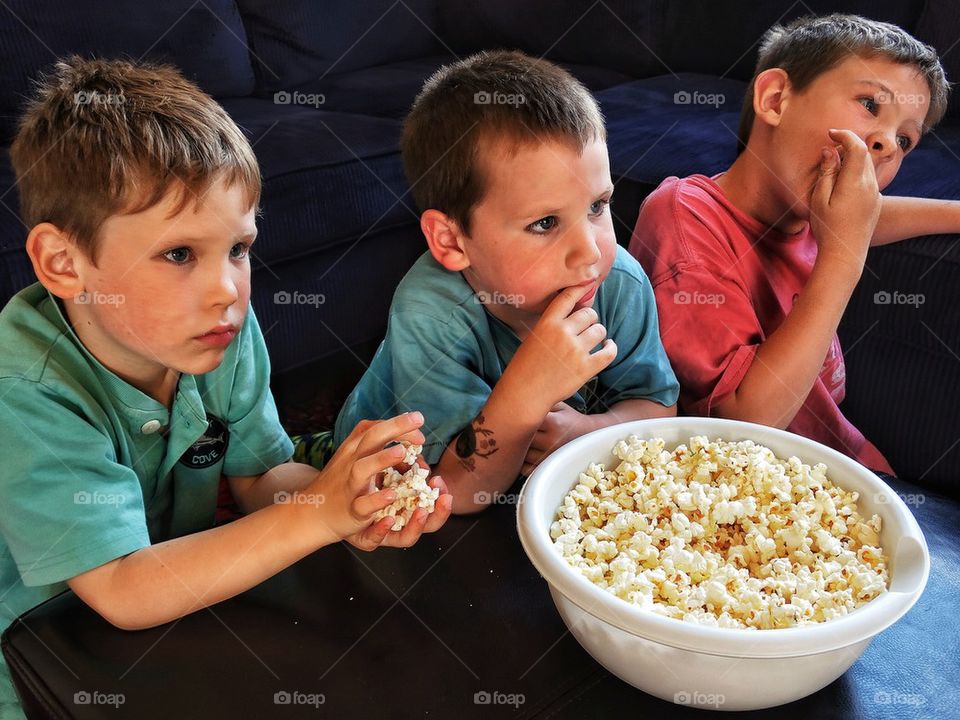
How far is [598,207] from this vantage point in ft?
3.49

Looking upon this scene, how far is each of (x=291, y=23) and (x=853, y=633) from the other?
7.09ft

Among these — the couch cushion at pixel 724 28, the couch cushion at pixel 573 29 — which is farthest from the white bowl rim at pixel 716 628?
the couch cushion at pixel 573 29

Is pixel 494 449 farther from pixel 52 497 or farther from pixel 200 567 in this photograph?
pixel 52 497

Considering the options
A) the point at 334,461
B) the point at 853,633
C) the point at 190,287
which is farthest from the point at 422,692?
the point at 190,287

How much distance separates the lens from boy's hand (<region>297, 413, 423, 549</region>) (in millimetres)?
833

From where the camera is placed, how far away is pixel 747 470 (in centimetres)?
89

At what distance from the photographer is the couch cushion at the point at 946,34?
190 cm

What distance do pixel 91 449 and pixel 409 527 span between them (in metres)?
0.31

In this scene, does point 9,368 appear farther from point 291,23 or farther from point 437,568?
point 291,23
